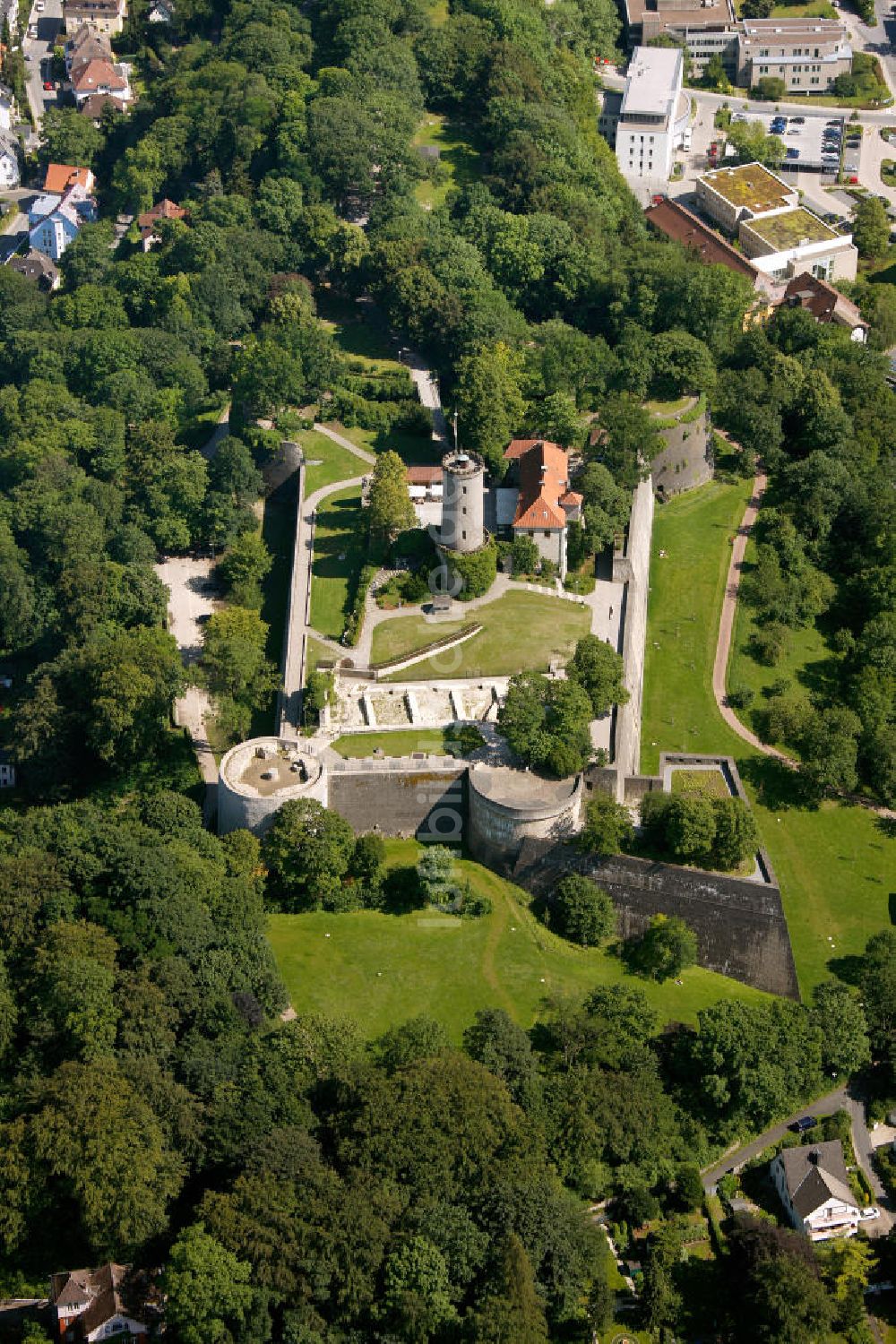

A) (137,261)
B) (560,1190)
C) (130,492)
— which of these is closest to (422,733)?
(560,1190)

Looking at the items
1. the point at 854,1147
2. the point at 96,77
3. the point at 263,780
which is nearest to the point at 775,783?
the point at 854,1147

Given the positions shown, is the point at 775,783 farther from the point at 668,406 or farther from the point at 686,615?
the point at 668,406

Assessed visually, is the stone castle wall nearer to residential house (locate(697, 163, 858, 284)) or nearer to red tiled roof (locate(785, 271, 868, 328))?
red tiled roof (locate(785, 271, 868, 328))

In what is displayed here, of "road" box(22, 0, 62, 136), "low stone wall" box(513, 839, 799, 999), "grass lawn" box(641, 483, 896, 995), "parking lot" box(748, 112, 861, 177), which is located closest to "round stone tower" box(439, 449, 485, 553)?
"grass lawn" box(641, 483, 896, 995)

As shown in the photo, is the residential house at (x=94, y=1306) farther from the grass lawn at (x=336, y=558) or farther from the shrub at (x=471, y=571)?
the shrub at (x=471, y=571)

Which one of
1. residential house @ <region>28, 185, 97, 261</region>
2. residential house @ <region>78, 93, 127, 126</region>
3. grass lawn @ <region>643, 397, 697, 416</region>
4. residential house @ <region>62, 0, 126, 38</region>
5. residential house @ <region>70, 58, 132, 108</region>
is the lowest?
residential house @ <region>28, 185, 97, 261</region>

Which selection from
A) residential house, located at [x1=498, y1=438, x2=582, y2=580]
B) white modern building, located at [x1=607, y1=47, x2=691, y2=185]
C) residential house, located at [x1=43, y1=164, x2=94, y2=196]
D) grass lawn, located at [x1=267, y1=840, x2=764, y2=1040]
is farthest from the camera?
white modern building, located at [x1=607, y1=47, x2=691, y2=185]

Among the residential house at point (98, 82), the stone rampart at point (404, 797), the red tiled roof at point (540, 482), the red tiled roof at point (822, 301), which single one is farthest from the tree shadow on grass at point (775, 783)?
the residential house at point (98, 82)
